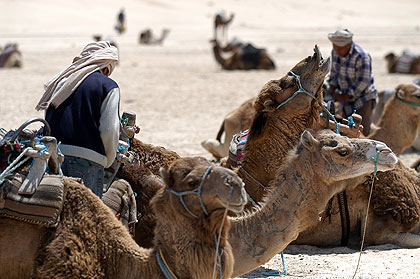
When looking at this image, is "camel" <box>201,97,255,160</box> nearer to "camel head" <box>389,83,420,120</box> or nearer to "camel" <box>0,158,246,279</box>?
"camel head" <box>389,83,420,120</box>

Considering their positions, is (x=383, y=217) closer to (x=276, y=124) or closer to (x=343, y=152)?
(x=276, y=124)

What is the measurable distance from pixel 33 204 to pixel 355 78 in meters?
5.76

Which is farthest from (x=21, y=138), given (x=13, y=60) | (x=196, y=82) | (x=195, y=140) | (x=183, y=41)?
(x=183, y=41)

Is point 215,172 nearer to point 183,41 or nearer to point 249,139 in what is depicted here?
point 249,139

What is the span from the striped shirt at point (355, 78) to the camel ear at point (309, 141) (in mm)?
4290

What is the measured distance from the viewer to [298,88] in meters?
6.26

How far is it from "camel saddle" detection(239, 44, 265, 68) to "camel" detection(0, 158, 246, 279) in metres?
19.8

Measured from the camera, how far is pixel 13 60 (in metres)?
23.0

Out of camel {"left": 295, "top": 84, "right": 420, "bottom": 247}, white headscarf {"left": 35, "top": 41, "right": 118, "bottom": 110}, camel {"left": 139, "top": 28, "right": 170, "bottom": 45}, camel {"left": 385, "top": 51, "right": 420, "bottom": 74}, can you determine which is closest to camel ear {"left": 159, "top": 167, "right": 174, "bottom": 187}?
white headscarf {"left": 35, "top": 41, "right": 118, "bottom": 110}

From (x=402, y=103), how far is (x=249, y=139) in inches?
142

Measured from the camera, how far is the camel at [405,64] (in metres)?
21.8

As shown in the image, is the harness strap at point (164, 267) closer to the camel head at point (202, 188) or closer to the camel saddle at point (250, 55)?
the camel head at point (202, 188)

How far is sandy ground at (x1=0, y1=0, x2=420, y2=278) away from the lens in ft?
21.7

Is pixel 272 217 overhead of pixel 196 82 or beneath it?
overhead
